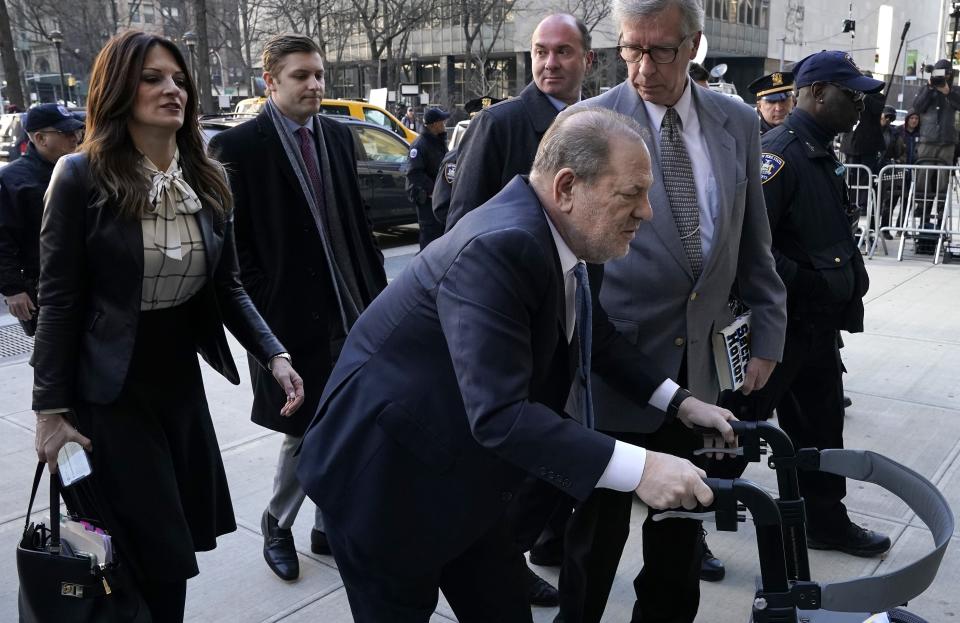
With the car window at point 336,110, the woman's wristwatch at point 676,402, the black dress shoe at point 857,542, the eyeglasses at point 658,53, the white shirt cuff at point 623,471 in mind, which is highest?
the eyeglasses at point 658,53

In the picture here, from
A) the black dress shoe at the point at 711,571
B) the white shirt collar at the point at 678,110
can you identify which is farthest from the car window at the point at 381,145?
the white shirt collar at the point at 678,110

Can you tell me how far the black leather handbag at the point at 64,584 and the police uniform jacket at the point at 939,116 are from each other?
1154cm

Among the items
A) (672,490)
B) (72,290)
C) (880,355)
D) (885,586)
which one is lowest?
(880,355)

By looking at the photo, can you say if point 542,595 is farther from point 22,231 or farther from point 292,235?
point 22,231

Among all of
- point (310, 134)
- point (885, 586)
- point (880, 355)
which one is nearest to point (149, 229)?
point (310, 134)

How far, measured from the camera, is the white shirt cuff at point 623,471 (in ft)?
6.00

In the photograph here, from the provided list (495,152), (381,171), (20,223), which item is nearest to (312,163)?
(495,152)

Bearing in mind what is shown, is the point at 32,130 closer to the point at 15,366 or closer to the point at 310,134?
the point at 15,366

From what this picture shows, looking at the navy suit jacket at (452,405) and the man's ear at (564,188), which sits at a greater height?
the man's ear at (564,188)

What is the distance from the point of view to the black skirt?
7.84 feet

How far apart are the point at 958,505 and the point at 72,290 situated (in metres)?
3.85

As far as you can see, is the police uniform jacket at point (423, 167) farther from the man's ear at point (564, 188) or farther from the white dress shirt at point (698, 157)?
the man's ear at point (564, 188)

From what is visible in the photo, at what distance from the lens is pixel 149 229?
2.47 m

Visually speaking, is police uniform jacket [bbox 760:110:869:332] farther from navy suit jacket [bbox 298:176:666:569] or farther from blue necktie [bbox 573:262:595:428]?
navy suit jacket [bbox 298:176:666:569]
